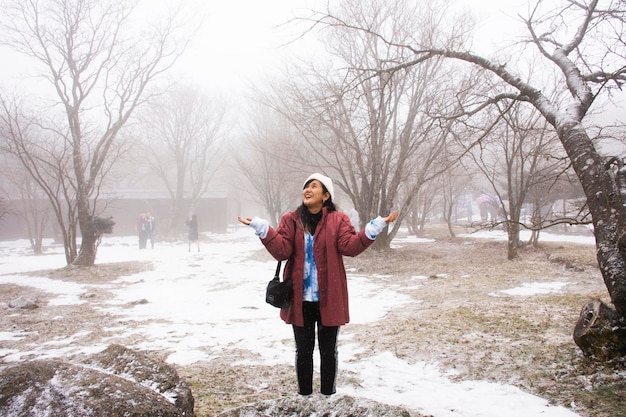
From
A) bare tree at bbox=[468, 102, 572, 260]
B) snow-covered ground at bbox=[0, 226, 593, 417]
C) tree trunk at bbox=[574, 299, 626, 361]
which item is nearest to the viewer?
snow-covered ground at bbox=[0, 226, 593, 417]

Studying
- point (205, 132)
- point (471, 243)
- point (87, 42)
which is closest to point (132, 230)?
point (205, 132)

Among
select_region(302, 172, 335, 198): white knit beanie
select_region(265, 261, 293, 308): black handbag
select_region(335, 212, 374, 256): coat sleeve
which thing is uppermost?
select_region(302, 172, 335, 198): white knit beanie

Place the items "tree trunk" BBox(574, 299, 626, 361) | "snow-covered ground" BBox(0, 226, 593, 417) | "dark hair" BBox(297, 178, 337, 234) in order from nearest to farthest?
"dark hair" BBox(297, 178, 337, 234), "snow-covered ground" BBox(0, 226, 593, 417), "tree trunk" BBox(574, 299, 626, 361)

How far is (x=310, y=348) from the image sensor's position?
3.01 m

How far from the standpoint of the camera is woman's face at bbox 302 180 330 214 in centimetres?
310

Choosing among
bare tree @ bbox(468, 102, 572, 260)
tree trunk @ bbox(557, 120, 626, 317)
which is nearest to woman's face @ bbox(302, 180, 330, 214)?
bare tree @ bbox(468, 102, 572, 260)

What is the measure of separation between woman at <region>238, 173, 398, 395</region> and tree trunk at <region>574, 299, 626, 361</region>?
2.16m

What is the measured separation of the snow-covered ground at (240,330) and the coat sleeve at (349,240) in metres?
1.33

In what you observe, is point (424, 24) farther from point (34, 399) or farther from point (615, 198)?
point (34, 399)

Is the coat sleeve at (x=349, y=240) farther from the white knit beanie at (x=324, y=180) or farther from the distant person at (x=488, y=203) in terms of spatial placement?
the distant person at (x=488, y=203)

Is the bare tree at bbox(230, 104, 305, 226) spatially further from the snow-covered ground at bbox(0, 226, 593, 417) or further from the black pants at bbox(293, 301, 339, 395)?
the black pants at bbox(293, 301, 339, 395)

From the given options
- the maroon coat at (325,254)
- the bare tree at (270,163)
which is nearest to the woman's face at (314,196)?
the maroon coat at (325,254)

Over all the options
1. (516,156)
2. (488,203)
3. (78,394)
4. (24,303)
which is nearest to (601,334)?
(78,394)

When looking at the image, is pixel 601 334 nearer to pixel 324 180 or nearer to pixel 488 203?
pixel 324 180
